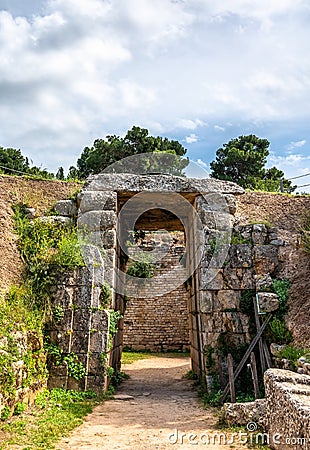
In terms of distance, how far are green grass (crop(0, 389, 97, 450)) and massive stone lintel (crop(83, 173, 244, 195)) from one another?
3955 millimetres

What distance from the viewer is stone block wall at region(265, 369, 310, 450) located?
3652 mm

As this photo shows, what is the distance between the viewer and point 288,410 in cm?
406

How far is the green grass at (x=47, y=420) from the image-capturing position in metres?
4.96

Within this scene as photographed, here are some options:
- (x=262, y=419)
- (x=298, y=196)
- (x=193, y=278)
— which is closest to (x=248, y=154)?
(x=298, y=196)

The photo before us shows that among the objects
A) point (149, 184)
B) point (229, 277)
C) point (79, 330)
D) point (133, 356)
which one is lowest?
point (133, 356)

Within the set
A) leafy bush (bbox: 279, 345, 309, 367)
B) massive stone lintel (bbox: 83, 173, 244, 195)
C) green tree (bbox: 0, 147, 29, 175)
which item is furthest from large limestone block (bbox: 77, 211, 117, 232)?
green tree (bbox: 0, 147, 29, 175)

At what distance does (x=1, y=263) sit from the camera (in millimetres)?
8133

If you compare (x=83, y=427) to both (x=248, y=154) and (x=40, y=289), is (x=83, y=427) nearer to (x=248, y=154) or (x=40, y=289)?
(x=40, y=289)

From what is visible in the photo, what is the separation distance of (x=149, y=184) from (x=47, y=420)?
481 cm

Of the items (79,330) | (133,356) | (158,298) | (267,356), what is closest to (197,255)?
(267,356)

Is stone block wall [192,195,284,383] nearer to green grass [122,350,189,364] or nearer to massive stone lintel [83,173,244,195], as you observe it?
massive stone lintel [83,173,244,195]

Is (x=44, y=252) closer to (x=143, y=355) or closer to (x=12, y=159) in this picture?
(x=143, y=355)

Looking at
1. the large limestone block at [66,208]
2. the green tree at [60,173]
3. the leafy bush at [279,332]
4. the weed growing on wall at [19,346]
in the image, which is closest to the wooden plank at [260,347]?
the leafy bush at [279,332]

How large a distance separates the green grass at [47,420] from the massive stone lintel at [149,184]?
13.0ft
